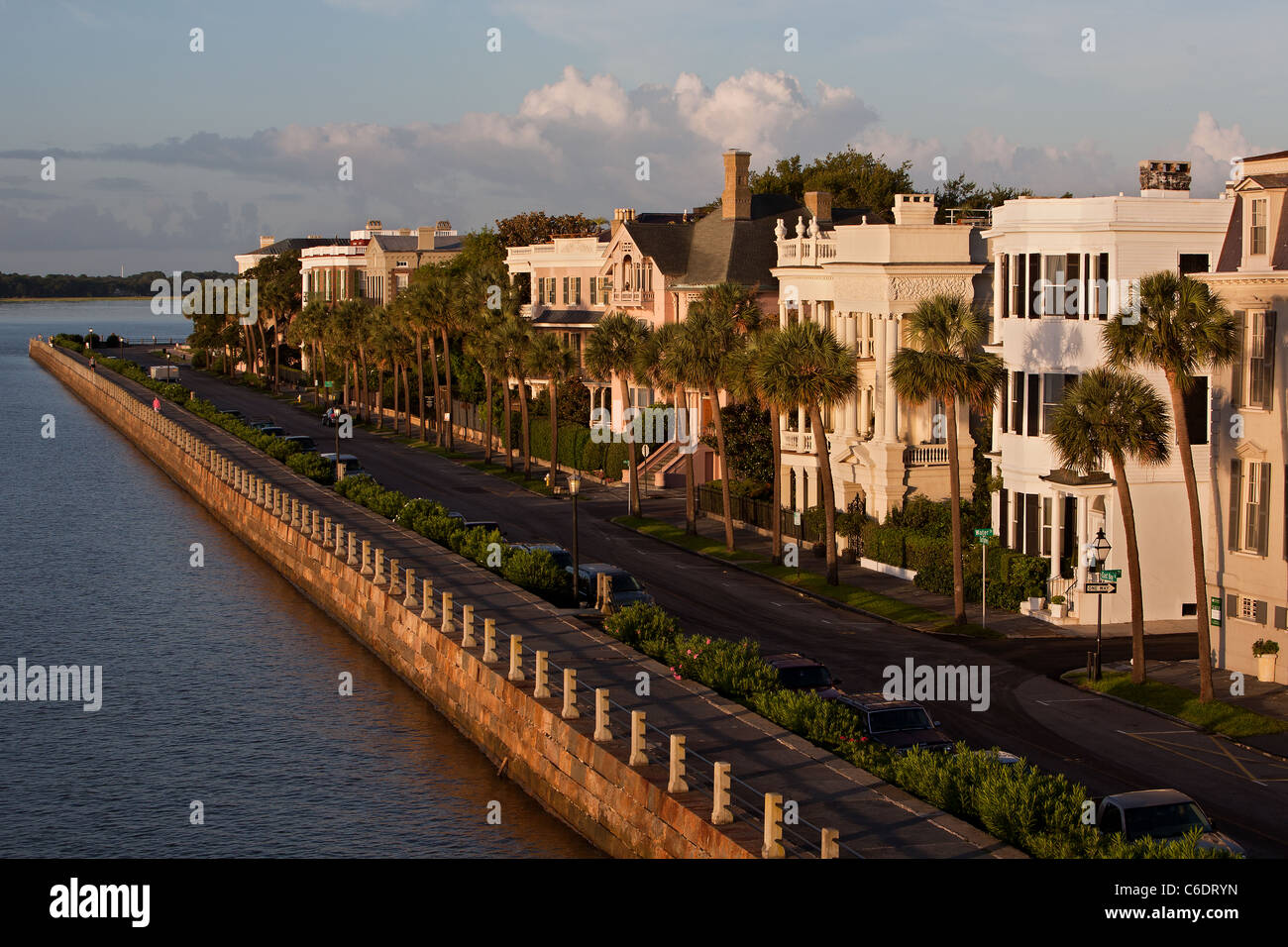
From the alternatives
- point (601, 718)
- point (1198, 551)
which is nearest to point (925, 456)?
point (1198, 551)

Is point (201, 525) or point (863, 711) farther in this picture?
point (201, 525)

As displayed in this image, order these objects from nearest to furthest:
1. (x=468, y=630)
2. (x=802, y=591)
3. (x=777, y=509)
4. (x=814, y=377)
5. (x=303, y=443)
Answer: (x=468, y=630) → (x=802, y=591) → (x=814, y=377) → (x=777, y=509) → (x=303, y=443)

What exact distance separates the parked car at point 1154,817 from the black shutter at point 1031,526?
76.5 ft

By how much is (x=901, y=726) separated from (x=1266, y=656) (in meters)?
12.3

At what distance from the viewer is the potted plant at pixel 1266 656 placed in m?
38.7

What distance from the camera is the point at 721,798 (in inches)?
969

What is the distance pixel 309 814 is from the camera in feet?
111

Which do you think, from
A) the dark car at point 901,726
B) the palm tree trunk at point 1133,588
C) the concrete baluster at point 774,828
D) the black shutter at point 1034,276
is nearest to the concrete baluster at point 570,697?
the dark car at point 901,726

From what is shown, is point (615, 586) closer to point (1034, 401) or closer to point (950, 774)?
point (1034, 401)

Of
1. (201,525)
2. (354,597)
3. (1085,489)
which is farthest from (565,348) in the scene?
(1085,489)

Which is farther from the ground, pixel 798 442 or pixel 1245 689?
pixel 798 442
